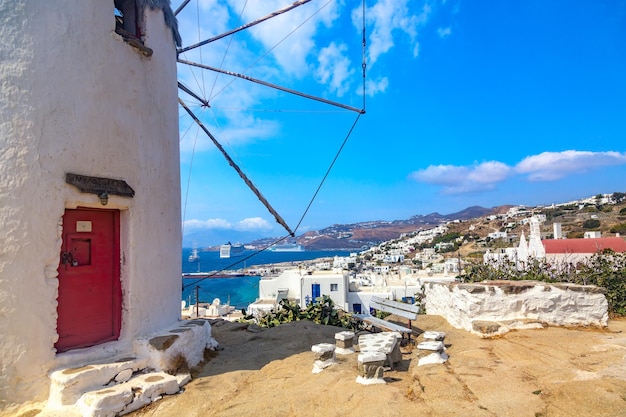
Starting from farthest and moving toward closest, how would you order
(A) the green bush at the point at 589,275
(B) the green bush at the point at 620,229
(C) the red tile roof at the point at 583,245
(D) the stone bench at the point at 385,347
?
(B) the green bush at the point at 620,229
(C) the red tile roof at the point at 583,245
(A) the green bush at the point at 589,275
(D) the stone bench at the point at 385,347

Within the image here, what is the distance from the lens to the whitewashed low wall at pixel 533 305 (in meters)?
7.32

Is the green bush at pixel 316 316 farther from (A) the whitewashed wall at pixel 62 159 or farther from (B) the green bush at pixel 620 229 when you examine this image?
(B) the green bush at pixel 620 229

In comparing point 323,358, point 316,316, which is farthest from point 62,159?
point 316,316

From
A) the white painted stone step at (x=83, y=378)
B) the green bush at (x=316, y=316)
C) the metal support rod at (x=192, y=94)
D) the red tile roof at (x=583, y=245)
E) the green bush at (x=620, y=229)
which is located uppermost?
the metal support rod at (x=192, y=94)

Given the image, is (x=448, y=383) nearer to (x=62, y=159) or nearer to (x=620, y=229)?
(x=62, y=159)

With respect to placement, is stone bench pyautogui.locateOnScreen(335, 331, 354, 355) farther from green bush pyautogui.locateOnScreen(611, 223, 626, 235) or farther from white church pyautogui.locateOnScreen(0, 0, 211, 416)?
green bush pyautogui.locateOnScreen(611, 223, 626, 235)

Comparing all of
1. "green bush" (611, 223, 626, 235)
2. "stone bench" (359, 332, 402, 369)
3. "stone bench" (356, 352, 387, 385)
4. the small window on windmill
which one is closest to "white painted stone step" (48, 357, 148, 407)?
"stone bench" (356, 352, 387, 385)

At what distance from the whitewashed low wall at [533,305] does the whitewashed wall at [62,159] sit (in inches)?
218

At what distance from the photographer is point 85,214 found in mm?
5461

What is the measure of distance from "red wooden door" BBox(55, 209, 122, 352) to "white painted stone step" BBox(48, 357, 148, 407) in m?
0.54

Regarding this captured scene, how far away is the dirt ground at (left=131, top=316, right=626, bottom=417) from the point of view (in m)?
3.99

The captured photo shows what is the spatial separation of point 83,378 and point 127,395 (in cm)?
55

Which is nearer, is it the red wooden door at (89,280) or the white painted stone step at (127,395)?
the white painted stone step at (127,395)

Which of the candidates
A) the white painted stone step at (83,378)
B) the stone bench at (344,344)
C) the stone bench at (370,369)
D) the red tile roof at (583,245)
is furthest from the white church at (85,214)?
the red tile roof at (583,245)
